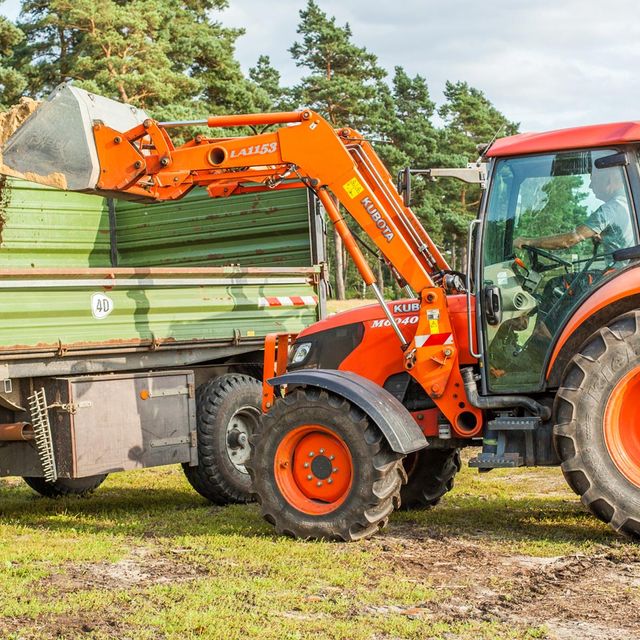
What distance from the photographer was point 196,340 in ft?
28.2

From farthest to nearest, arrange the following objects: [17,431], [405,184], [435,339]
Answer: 1. [17,431]
2. [435,339]
3. [405,184]

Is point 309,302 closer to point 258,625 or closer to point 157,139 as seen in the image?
point 157,139

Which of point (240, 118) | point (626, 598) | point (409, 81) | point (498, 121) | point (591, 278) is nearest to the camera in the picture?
point (626, 598)

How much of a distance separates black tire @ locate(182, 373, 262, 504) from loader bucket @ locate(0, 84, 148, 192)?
2055 millimetres

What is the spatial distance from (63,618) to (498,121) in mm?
56651

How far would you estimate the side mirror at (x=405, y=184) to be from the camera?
6.77 meters

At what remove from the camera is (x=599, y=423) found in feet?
20.1

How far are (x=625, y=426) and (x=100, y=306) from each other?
12.6ft

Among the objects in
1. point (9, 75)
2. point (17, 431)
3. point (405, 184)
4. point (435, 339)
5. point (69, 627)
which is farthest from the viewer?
point (9, 75)

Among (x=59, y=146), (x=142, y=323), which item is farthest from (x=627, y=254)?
(x=59, y=146)

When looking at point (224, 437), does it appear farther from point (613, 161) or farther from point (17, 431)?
point (613, 161)

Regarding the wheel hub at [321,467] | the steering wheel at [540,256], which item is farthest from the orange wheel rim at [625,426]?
the wheel hub at [321,467]

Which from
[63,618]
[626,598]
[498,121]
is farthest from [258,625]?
[498,121]

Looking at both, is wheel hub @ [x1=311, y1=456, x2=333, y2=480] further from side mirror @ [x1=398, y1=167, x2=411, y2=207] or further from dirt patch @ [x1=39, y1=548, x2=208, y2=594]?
side mirror @ [x1=398, y1=167, x2=411, y2=207]
